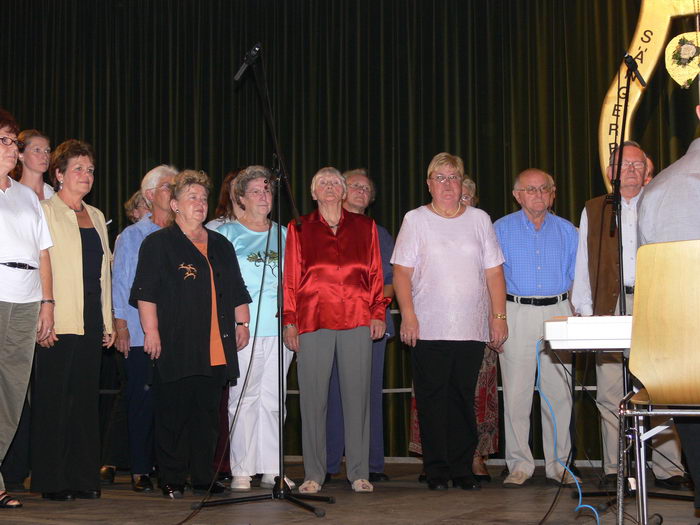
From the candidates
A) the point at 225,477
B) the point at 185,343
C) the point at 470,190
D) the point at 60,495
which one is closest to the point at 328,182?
the point at 185,343

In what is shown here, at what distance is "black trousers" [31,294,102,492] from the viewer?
13.3 feet

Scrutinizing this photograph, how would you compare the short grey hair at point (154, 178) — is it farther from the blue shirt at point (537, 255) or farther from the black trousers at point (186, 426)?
the blue shirt at point (537, 255)

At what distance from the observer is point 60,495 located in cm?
405

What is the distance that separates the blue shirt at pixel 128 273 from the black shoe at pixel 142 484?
70 centimetres

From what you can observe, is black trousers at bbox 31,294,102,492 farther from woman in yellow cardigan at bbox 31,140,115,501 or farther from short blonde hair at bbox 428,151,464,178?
short blonde hair at bbox 428,151,464,178

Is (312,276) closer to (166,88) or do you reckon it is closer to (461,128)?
(461,128)

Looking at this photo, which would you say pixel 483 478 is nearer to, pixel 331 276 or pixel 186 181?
pixel 331 276

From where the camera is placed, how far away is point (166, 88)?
736cm

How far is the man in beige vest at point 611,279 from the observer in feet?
14.9

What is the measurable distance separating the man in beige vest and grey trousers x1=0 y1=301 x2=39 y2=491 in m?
2.64

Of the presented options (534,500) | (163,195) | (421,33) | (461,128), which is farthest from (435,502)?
(421,33)

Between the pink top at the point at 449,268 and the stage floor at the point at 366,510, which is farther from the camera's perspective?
the pink top at the point at 449,268

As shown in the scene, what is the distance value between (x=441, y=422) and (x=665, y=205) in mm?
1936

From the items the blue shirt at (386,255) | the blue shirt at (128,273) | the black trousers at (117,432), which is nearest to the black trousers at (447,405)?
the blue shirt at (386,255)
